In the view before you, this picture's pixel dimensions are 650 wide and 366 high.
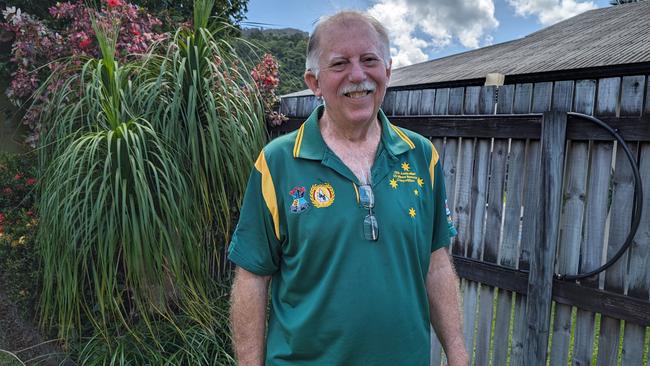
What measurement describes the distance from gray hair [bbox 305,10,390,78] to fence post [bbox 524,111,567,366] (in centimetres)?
123

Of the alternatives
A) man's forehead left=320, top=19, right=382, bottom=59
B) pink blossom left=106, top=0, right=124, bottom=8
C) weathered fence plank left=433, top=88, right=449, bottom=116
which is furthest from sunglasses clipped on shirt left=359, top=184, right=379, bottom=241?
pink blossom left=106, top=0, right=124, bottom=8

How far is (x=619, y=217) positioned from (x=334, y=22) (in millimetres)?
1547

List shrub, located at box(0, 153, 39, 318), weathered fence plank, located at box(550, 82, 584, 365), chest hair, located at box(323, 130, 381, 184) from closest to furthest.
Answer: chest hair, located at box(323, 130, 381, 184) → weathered fence plank, located at box(550, 82, 584, 365) → shrub, located at box(0, 153, 39, 318)

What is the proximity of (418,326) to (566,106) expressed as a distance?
4.72 feet

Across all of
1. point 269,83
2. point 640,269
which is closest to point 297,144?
point 640,269

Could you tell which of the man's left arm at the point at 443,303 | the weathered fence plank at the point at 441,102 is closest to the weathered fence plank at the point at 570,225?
the weathered fence plank at the point at 441,102

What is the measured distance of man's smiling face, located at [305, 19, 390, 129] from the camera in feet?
4.33

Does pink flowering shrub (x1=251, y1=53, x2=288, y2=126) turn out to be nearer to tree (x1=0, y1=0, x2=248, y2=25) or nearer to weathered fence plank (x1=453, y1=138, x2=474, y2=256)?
tree (x1=0, y1=0, x2=248, y2=25)

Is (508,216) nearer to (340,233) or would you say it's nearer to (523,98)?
(523,98)

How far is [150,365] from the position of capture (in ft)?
9.00

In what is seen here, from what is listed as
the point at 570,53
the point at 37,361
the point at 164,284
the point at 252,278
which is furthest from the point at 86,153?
the point at 570,53

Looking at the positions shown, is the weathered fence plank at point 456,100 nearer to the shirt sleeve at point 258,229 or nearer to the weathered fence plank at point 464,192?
the weathered fence plank at point 464,192

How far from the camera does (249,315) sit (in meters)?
1.36

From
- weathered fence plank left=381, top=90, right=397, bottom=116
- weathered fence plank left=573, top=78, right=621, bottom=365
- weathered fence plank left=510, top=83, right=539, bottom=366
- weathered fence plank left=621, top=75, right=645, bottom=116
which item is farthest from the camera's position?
weathered fence plank left=381, top=90, right=397, bottom=116
